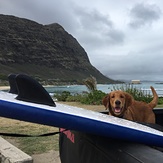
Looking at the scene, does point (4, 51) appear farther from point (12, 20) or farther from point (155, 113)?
point (155, 113)

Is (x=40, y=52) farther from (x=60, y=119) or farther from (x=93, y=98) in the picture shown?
(x=60, y=119)

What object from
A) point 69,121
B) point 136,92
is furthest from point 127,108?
point 136,92

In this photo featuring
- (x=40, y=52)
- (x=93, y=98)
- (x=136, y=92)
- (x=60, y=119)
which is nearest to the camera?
(x=60, y=119)

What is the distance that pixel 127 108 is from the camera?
13.5 feet

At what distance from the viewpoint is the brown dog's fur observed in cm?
396

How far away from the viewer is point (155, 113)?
3.93 metres

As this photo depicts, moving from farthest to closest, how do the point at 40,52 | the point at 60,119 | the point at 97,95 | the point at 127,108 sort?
the point at 40,52
the point at 97,95
the point at 127,108
the point at 60,119

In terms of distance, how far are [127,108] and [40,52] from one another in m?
162

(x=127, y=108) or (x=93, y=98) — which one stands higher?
(x=127, y=108)

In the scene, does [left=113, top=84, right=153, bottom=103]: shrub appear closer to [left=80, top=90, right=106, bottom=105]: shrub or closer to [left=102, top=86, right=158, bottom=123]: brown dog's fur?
[left=80, top=90, right=106, bottom=105]: shrub

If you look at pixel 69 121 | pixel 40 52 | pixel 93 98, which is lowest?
pixel 93 98

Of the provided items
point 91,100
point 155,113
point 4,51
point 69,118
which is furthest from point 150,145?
point 4,51

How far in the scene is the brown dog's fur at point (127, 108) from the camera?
3.96m

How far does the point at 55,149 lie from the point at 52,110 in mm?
3839
